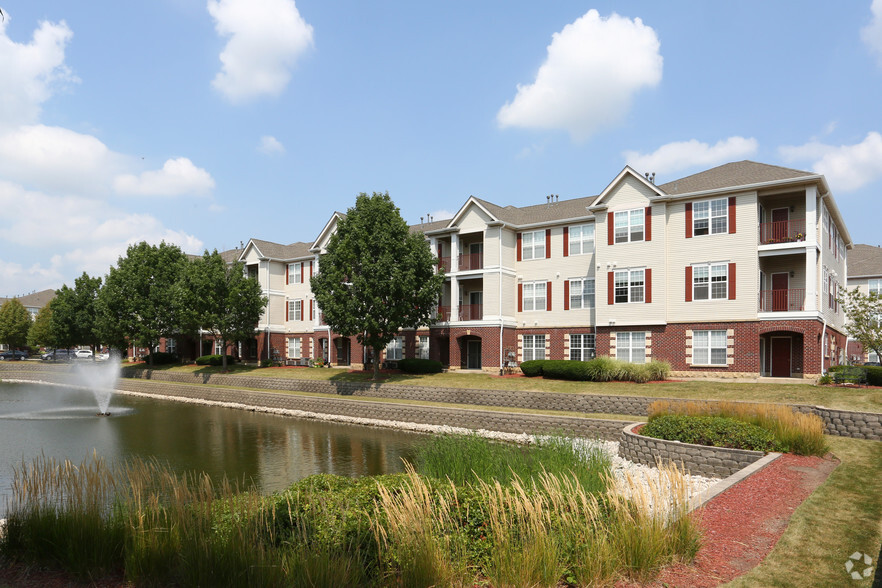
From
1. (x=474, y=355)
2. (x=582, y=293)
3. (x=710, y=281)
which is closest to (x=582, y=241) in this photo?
(x=582, y=293)

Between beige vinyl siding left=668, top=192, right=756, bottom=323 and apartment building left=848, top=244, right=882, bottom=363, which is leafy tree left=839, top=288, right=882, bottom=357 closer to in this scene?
beige vinyl siding left=668, top=192, right=756, bottom=323

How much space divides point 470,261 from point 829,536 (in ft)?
104

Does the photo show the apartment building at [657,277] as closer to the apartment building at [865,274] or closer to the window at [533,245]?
the window at [533,245]

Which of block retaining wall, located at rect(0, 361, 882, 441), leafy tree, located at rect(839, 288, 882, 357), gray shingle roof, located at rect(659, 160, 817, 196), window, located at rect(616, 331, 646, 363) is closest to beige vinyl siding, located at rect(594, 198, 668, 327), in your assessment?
window, located at rect(616, 331, 646, 363)

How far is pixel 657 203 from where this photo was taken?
1225 inches

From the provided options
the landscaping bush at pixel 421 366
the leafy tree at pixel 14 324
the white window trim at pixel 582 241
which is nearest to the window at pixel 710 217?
Result: the white window trim at pixel 582 241

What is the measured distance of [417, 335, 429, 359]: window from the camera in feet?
132

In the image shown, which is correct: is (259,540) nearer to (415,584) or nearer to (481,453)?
(415,584)

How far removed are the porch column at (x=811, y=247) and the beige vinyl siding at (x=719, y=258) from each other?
7.12 feet

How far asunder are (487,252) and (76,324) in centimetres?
4959

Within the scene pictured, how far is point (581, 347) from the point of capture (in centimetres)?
3516

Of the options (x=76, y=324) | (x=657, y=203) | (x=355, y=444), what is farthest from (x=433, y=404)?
(x=76, y=324)

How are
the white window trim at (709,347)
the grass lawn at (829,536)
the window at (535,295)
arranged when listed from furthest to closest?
the window at (535,295) → the white window trim at (709,347) → the grass lawn at (829,536)

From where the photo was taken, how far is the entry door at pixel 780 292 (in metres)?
29.8
